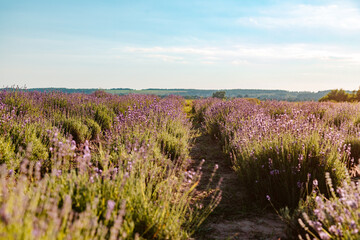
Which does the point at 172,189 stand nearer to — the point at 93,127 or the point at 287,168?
the point at 287,168

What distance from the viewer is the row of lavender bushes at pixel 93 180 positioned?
1.66 metres

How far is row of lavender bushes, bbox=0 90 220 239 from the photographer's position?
1.66 metres

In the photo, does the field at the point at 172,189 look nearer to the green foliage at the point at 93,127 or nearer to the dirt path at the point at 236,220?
the dirt path at the point at 236,220

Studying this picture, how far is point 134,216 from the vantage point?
2.33m

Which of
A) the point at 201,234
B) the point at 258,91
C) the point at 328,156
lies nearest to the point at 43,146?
the point at 201,234

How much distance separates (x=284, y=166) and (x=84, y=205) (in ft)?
8.11

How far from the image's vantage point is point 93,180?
7.61 ft

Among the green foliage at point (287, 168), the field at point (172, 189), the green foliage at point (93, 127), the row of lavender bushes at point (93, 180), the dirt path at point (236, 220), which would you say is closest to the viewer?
the row of lavender bushes at point (93, 180)

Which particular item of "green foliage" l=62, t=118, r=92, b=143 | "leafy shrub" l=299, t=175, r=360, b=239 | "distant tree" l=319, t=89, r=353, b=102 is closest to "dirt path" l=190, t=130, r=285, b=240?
"leafy shrub" l=299, t=175, r=360, b=239

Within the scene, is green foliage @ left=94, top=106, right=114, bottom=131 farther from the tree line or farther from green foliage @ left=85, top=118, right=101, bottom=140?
the tree line

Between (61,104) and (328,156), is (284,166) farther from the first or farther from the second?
(61,104)

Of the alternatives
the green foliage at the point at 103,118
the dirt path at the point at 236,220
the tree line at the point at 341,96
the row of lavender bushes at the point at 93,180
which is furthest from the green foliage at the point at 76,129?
the tree line at the point at 341,96

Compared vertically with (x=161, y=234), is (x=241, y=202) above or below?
below

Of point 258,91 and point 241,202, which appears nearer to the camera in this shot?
point 241,202
